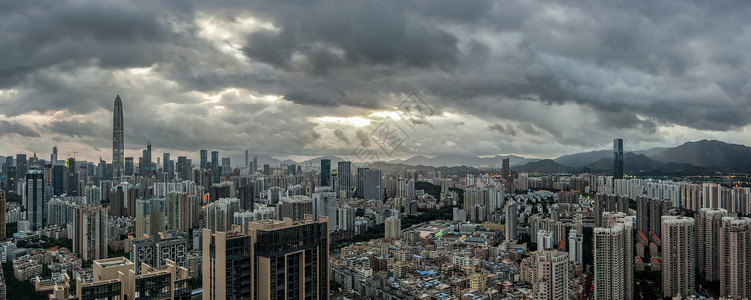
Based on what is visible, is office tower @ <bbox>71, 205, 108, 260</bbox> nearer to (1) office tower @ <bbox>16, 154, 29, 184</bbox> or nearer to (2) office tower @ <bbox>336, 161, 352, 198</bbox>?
(2) office tower @ <bbox>336, 161, 352, 198</bbox>

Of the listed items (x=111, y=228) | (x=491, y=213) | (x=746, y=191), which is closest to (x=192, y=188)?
(x=111, y=228)

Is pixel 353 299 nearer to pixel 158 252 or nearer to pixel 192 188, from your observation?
pixel 158 252

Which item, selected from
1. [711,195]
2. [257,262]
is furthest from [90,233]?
[711,195]

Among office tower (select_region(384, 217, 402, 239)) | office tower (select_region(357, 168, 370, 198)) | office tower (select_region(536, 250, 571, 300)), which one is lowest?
office tower (select_region(384, 217, 402, 239))

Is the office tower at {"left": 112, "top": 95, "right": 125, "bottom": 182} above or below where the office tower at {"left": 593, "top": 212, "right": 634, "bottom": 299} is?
above

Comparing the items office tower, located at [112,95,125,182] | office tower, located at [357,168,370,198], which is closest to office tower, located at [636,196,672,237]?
office tower, located at [357,168,370,198]

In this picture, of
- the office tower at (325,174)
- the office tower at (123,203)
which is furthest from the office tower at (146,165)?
the office tower at (325,174)

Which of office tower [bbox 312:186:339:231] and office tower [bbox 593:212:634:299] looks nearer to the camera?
office tower [bbox 593:212:634:299]
